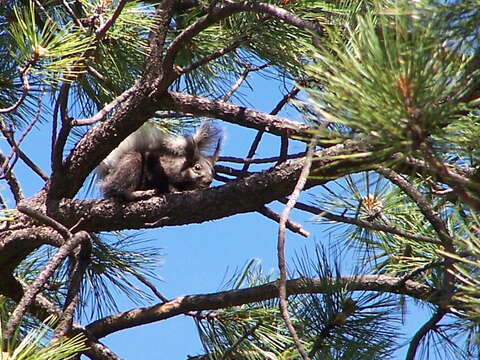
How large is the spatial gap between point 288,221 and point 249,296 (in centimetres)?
20

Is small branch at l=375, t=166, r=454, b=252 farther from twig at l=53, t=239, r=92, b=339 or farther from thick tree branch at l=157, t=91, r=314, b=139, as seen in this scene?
twig at l=53, t=239, r=92, b=339

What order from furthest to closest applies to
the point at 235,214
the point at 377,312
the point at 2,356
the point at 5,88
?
the point at 5,88, the point at 235,214, the point at 377,312, the point at 2,356

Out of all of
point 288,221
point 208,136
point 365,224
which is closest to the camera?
point 365,224

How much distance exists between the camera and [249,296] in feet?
6.77

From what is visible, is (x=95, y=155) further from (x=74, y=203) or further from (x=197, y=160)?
(x=197, y=160)

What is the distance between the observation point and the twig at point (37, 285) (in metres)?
1.48

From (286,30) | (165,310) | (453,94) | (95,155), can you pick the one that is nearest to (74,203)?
(95,155)

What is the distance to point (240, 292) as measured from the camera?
208cm

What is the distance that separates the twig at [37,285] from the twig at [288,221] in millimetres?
414

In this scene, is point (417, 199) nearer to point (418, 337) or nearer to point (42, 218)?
point (418, 337)

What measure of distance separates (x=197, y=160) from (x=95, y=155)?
81cm

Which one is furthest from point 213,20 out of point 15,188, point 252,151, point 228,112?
point 15,188

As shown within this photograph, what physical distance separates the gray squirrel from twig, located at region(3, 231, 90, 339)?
0.78m

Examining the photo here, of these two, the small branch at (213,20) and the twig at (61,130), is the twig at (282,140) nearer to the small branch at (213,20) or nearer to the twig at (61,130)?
the small branch at (213,20)
